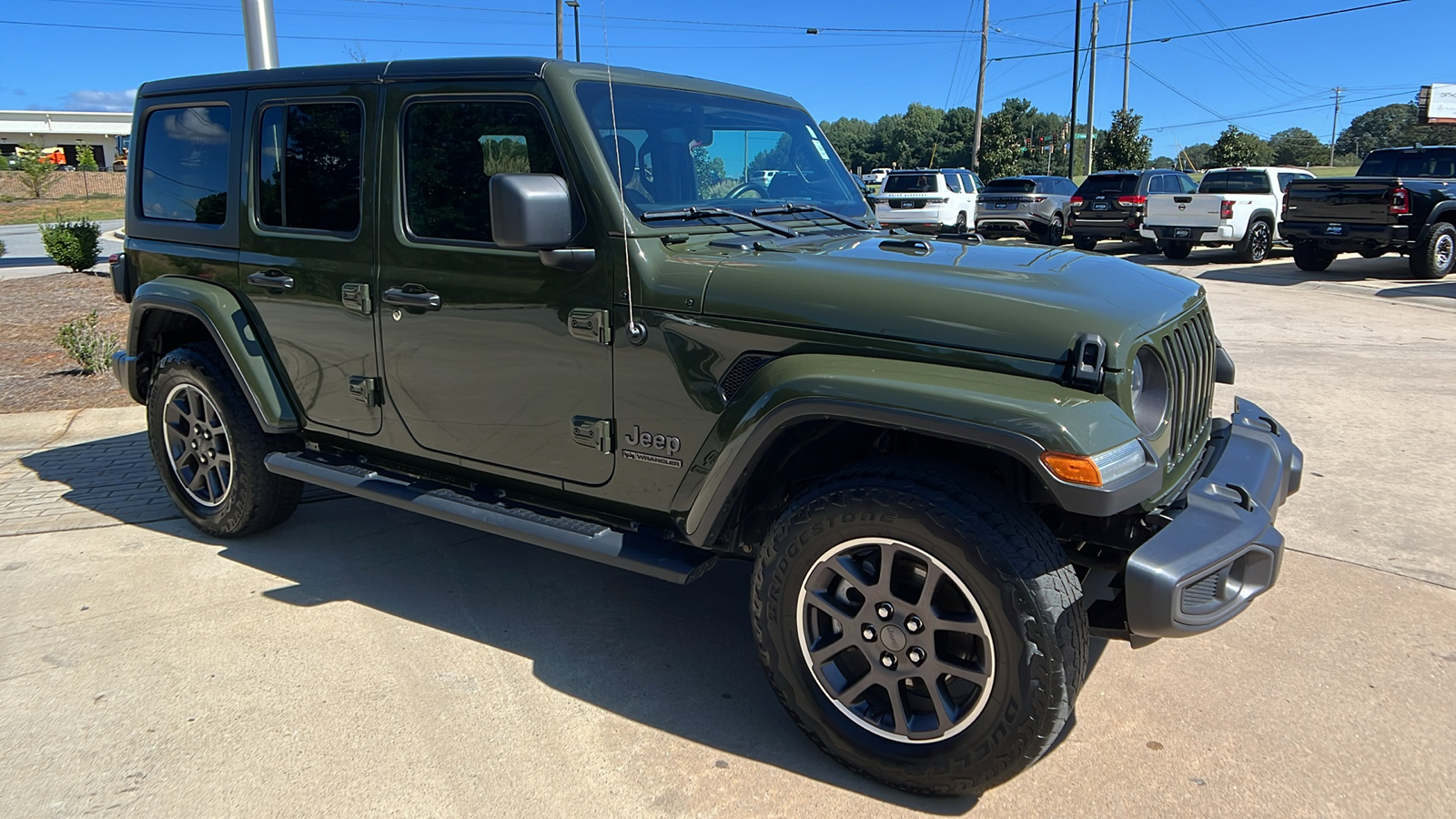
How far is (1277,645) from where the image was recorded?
3482 millimetres

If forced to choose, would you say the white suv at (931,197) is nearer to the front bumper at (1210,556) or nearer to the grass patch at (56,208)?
the front bumper at (1210,556)

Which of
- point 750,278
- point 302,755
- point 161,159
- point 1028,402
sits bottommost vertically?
point 302,755

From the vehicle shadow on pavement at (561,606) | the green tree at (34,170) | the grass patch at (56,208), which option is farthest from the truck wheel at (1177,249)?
the green tree at (34,170)

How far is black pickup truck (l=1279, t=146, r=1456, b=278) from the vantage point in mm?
13602

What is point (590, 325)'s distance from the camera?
3.08 metres

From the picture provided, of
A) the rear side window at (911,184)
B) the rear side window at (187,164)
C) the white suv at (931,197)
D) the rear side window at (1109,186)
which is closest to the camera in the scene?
the rear side window at (187,164)

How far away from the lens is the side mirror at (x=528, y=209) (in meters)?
2.78

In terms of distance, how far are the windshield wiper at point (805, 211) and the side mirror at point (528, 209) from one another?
32.8 inches

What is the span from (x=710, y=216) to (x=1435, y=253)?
14722 millimetres

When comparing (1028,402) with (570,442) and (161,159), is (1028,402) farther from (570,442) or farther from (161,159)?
(161,159)

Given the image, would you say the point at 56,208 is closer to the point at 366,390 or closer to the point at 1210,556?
the point at 366,390

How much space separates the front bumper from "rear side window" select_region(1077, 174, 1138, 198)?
Result: 59.7ft

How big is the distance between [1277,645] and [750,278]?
2.33 m

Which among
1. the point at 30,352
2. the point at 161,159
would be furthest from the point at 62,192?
the point at 161,159
